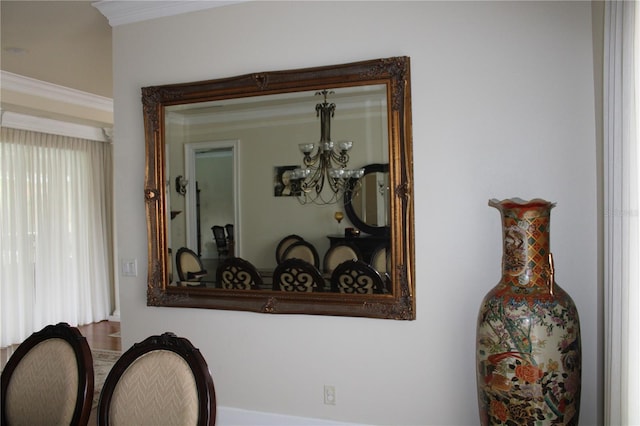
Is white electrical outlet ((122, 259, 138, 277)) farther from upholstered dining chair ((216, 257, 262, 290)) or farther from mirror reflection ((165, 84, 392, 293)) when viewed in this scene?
upholstered dining chair ((216, 257, 262, 290))

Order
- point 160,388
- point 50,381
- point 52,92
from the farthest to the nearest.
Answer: point 52,92, point 50,381, point 160,388

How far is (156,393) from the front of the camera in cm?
171

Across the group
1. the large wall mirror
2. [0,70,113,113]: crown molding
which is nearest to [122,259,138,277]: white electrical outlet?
the large wall mirror

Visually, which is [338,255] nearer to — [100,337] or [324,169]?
[324,169]

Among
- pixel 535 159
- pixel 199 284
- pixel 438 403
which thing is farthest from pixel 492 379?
pixel 199 284

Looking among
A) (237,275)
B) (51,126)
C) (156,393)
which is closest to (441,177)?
(237,275)

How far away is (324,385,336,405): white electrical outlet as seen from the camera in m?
2.98

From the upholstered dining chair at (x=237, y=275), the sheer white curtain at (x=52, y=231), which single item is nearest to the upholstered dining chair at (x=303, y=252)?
the upholstered dining chair at (x=237, y=275)

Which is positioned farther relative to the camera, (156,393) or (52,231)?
(52,231)

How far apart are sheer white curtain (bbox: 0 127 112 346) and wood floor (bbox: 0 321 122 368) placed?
0.14 meters

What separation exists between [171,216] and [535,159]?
2301 millimetres

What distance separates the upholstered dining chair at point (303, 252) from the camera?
3035 millimetres

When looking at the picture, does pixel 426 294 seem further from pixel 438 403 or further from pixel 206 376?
pixel 206 376

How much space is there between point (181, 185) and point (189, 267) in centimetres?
56
